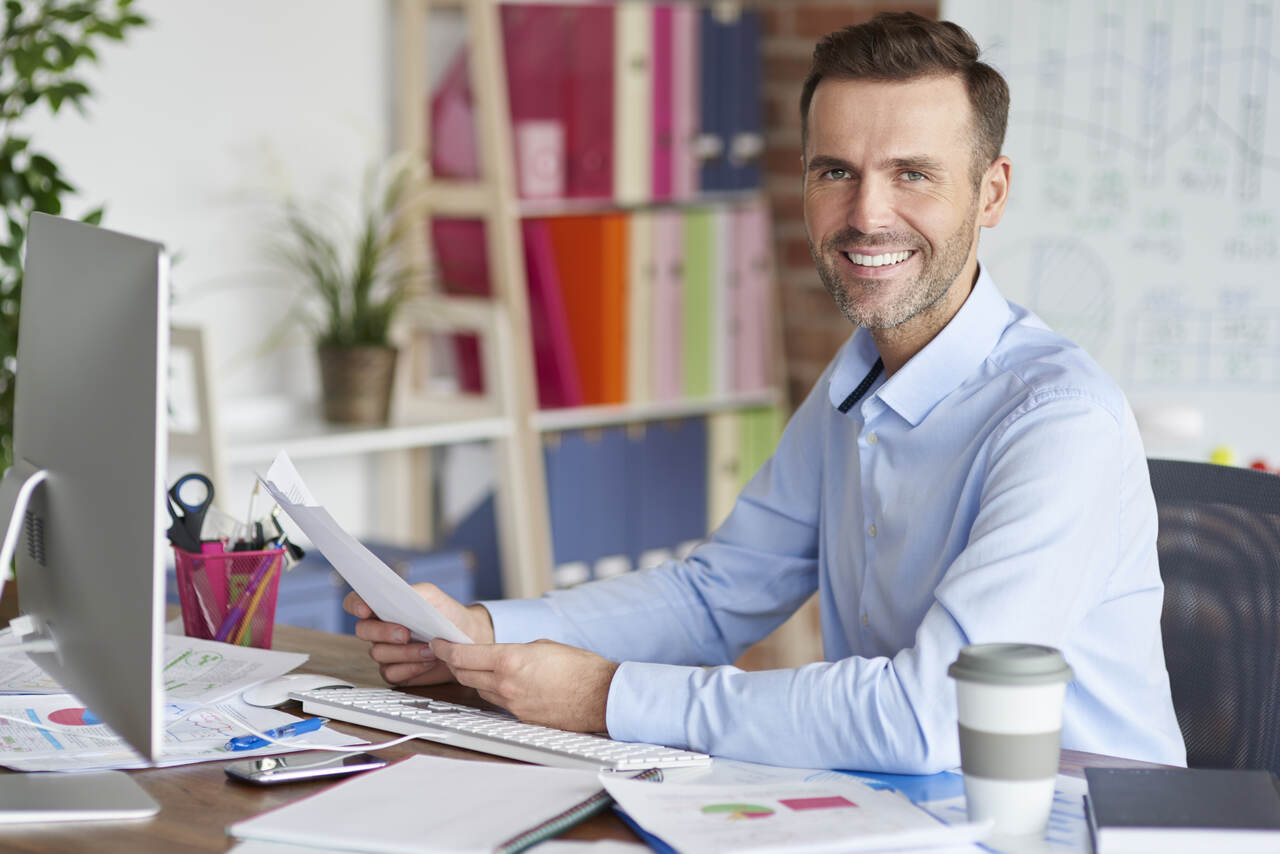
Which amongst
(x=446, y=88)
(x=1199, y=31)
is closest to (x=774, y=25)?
(x=446, y=88)

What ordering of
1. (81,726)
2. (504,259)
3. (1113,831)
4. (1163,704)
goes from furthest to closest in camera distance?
(504,259) < (1163,704) < (81,726) < (1113,831)

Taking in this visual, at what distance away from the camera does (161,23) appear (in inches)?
119

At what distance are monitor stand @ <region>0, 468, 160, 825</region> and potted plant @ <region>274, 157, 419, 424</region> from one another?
75.7 inches

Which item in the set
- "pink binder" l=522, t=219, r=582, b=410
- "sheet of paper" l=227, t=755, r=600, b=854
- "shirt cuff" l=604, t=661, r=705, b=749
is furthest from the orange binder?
"sheet of paper" l=227, t=755, r=600, b=854

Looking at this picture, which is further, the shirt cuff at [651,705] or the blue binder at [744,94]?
the blue binder at [744,94]

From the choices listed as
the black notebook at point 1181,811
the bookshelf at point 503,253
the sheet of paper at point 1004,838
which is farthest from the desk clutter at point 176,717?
the bookshelf at point 503,253

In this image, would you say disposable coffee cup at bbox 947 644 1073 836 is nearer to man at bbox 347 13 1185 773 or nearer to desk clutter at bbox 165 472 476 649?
man at bbox 347 13 1185 773

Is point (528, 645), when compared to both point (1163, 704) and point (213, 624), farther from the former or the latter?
point (1163, 704)

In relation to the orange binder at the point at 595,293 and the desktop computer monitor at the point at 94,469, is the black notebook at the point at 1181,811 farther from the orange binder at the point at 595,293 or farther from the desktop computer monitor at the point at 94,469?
the orange binder at the point at 595,293

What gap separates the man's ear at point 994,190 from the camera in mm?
1591

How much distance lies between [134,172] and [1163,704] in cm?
233

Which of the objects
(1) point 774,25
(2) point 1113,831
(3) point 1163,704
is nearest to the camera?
(2) point 1113,831

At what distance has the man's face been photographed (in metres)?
1.50

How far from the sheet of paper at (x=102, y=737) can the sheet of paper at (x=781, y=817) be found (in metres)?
0.31
